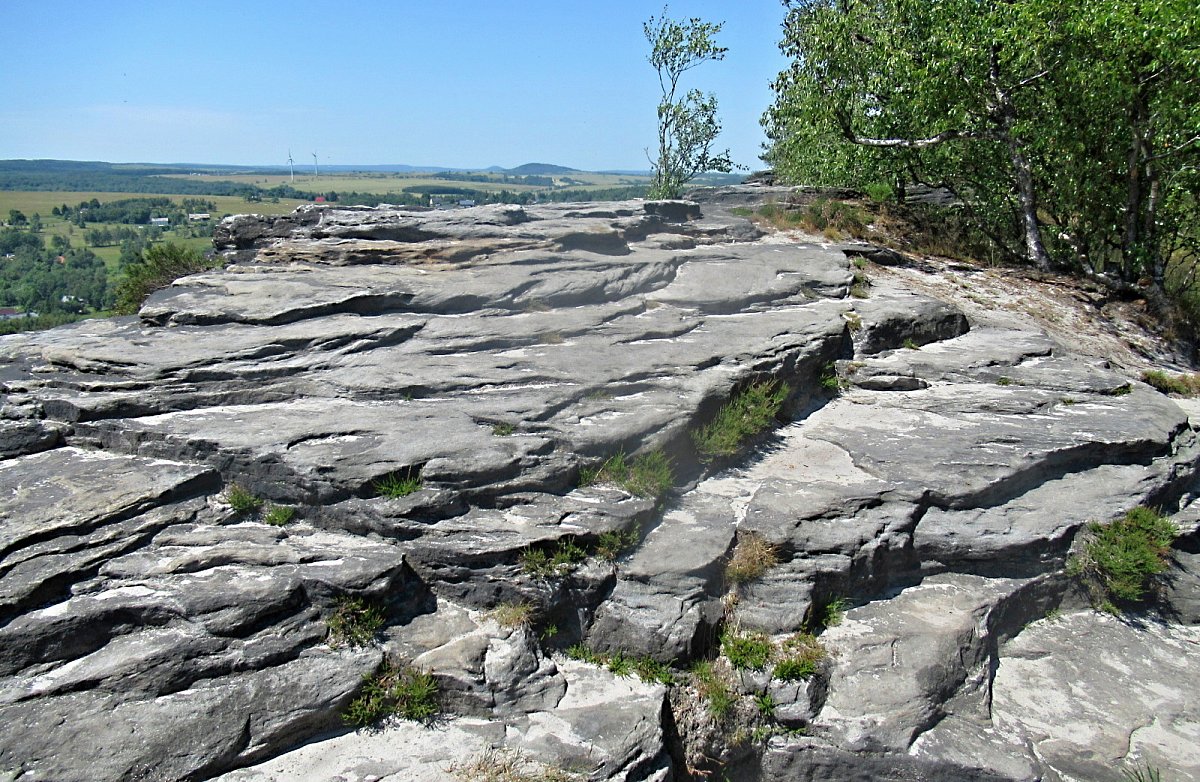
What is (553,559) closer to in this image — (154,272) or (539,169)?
(154,272)

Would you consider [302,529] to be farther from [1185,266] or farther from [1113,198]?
[1185,266]

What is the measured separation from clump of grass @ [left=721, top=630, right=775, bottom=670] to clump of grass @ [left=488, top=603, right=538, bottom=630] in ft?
5.15

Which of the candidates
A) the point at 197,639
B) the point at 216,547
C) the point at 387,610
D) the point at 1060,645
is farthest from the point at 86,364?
the point at 1060,645

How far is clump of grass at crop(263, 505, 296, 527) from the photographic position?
6301mm

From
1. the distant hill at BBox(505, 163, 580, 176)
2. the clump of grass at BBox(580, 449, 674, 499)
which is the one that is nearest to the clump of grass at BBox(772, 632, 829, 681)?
the clump of grass at BBox(580, 449, 674, 499)

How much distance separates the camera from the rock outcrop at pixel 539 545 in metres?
5.18

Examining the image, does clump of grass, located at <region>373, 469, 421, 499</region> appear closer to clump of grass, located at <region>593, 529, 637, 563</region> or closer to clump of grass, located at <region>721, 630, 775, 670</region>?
clump of grass, located at <region>593, 529, 637, 563</region>

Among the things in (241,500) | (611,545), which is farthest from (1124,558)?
(241,500)

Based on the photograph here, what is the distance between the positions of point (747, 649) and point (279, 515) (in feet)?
13.2

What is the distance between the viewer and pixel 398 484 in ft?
21.0

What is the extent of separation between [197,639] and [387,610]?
4.30ft

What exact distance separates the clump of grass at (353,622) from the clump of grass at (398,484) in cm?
97

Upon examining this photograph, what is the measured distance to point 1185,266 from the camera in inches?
815

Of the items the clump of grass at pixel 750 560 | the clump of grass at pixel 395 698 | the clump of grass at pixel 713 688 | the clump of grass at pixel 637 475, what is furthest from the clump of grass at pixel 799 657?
the clump of grass at pixel 395 698
